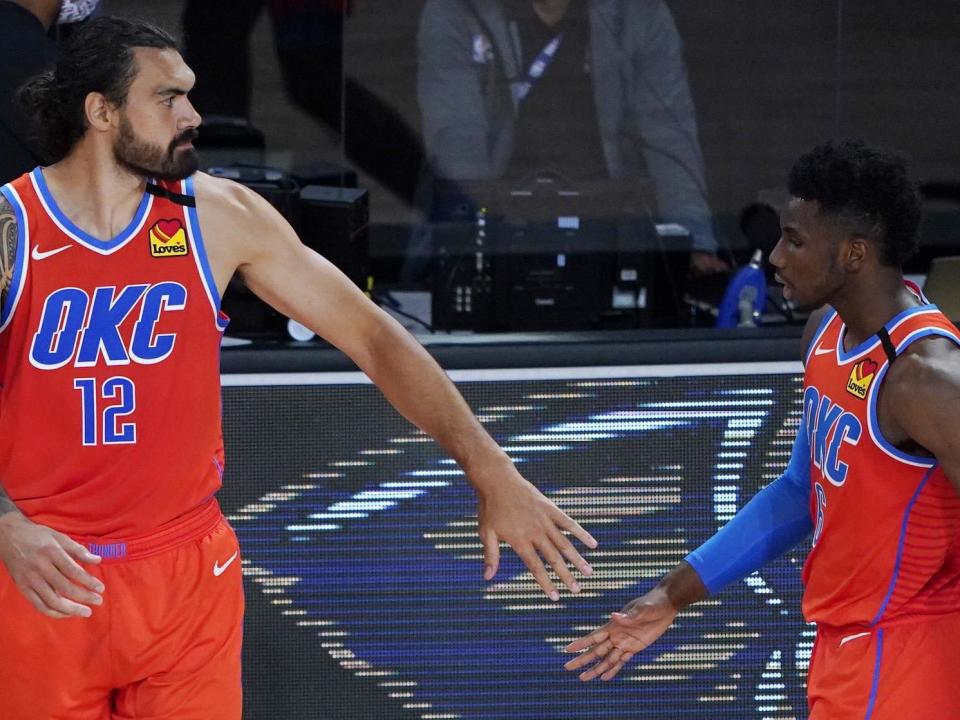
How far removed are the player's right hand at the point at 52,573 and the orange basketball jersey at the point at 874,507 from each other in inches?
53.4

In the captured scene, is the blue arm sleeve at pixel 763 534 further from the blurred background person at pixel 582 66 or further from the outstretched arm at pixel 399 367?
the blurred background person at pixel 582 66

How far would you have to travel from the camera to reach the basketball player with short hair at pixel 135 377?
2877mm

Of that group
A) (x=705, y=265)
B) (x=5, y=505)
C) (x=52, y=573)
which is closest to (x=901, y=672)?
(x=52, y=573)

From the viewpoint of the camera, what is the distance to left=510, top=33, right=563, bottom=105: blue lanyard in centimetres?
748

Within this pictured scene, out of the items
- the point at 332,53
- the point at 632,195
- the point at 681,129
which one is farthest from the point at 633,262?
the point at 332,53

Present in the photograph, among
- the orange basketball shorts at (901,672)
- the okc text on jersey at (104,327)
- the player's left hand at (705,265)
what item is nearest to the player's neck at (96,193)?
the okc text on jersey at (104,327)

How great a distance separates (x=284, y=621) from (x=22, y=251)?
1443mm

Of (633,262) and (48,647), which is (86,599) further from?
(633,262)

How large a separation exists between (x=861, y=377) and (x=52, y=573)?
1487 mm

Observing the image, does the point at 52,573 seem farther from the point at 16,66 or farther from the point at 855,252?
the point at 16,66

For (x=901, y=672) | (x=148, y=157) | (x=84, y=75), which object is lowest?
(x=901, y=672)

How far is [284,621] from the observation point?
3980mm

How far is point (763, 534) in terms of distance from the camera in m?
3.23

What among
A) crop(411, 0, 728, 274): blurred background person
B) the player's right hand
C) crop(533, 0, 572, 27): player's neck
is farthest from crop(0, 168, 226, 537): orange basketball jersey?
crop(533, 0, 572, 27): player's neck
